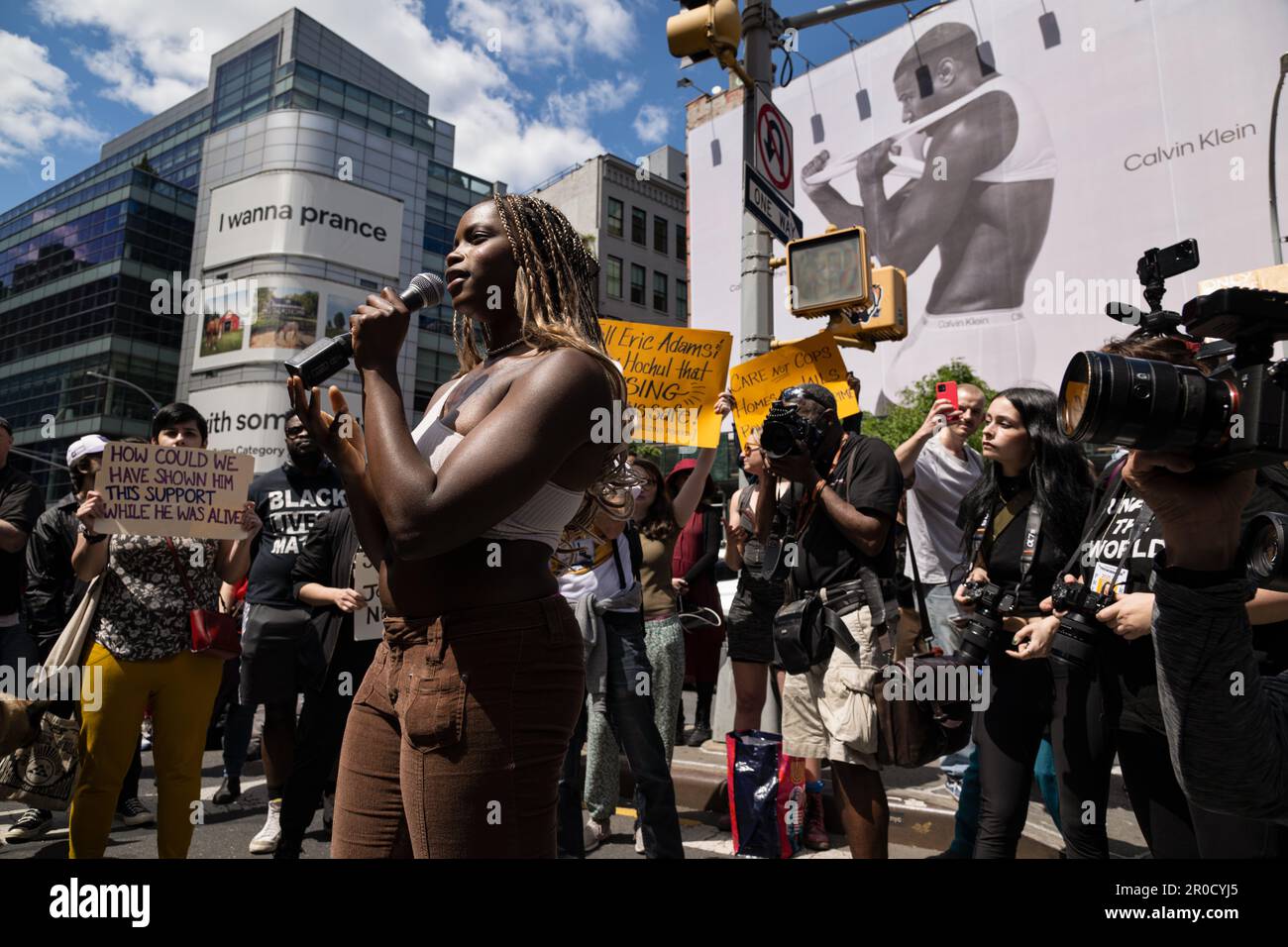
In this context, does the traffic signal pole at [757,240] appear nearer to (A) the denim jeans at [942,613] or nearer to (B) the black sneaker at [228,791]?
(A) the denim jeans at [942,613]

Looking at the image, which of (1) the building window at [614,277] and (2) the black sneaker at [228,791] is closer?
(2) the black sneaker at [228,791]

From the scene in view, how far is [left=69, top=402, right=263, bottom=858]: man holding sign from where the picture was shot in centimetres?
330

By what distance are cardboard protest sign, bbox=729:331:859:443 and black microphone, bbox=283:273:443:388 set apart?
3.18 meters

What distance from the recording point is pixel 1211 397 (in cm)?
128

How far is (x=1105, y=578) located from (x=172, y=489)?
3.60 metres

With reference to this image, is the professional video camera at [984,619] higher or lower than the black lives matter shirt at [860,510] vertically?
lower

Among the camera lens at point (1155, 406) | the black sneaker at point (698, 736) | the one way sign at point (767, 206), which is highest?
the one way sign at point (767, 206)

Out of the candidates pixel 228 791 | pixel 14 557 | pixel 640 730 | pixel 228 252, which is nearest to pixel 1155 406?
pixel 640 730

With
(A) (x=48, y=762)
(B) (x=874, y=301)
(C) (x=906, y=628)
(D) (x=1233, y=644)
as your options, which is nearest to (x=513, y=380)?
(D) (x=1233, y=644)

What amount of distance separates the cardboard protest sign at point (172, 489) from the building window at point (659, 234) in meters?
47.8

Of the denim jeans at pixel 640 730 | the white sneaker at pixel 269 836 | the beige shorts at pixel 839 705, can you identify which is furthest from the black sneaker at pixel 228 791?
the beige shorts at pixel 839 705

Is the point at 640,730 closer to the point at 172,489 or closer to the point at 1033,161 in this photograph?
the point at 172,489

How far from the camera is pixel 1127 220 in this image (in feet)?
105

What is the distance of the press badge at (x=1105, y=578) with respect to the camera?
2592 mm
